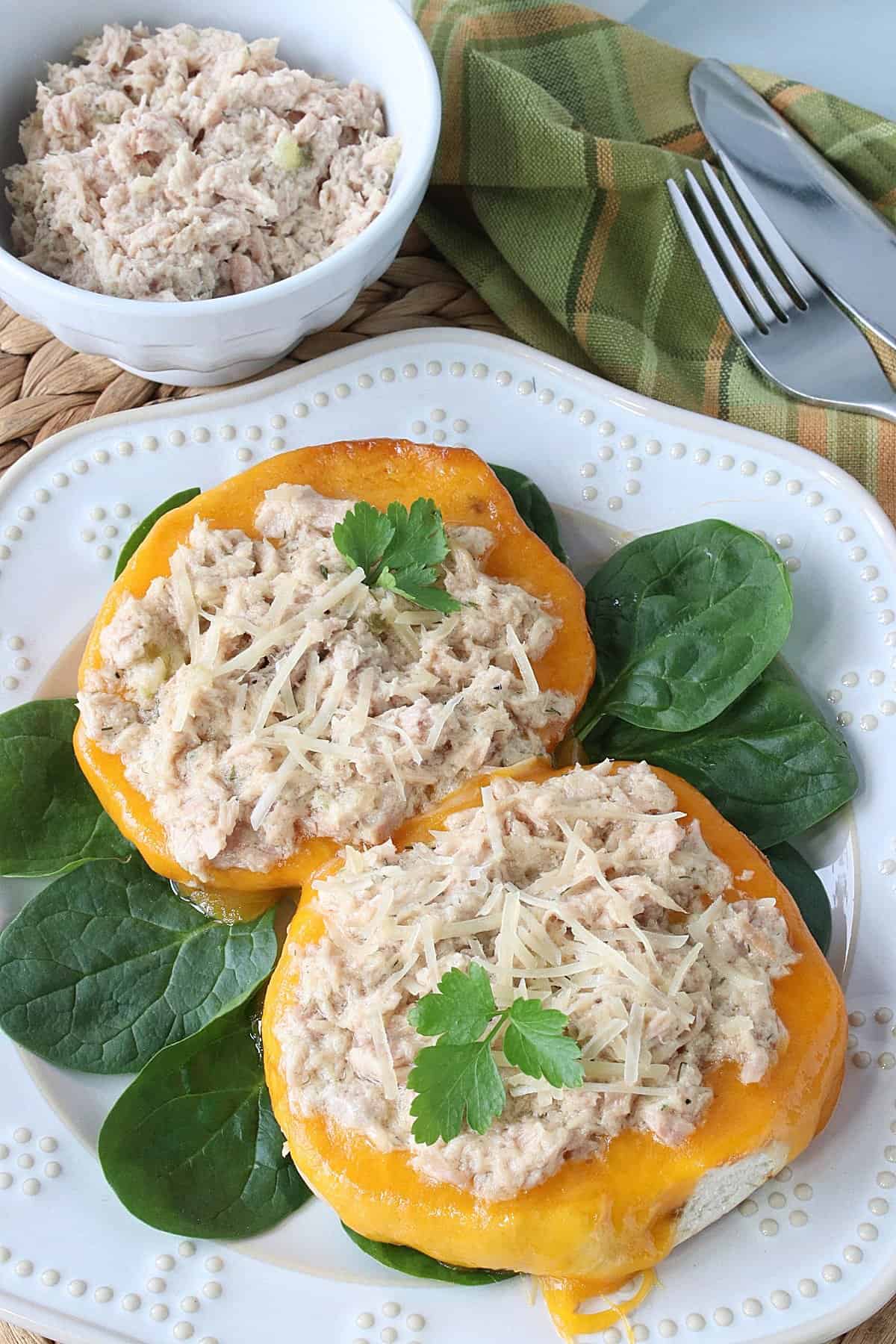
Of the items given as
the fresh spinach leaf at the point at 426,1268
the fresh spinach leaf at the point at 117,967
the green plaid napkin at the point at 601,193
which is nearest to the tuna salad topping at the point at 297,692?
the fresh spinach leaf at the point at 117,967

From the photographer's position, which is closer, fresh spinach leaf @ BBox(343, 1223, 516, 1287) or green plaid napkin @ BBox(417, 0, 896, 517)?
fresh spinach leaf @ BBox(343, 1223, 516, 1287)

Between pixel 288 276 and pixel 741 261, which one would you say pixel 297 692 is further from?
pixel 741 261

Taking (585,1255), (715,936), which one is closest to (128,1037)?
(585,1255)

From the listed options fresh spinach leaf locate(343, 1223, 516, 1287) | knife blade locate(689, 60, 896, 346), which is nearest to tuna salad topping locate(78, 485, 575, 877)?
fresh spinach leaf locate(343, 1223, 516, 1287)

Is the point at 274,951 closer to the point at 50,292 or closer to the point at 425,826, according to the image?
the point at 425,826

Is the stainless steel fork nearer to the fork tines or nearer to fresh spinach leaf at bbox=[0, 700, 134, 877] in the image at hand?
the fork tines

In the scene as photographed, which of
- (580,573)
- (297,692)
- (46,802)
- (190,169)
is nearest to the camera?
(297,692)

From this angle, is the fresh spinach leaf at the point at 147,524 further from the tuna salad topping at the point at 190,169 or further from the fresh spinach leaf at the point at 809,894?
the fresh spinach leaf at the point at 809,894

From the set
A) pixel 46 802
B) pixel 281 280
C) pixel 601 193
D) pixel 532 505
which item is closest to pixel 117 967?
pixel 46 802
